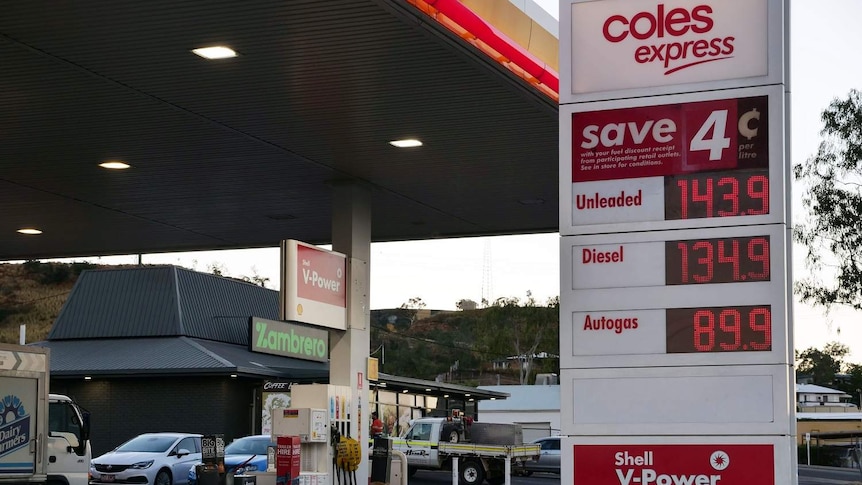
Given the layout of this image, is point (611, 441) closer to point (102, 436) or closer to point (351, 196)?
point (351, 196)

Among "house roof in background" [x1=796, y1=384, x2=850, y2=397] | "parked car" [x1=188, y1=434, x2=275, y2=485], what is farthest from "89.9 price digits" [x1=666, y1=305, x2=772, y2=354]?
"house roof in background" [x1=796, y1=384, x2=850, y2=397]

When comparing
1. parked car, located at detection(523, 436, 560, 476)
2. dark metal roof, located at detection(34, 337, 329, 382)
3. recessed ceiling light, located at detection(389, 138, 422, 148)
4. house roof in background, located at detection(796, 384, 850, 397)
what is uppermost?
recessed ceiling light, located at detection(389, 138, 422, 148)

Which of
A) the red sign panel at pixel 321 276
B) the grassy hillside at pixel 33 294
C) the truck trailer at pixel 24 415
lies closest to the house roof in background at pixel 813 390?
the grassy hillside at pixel 33 294

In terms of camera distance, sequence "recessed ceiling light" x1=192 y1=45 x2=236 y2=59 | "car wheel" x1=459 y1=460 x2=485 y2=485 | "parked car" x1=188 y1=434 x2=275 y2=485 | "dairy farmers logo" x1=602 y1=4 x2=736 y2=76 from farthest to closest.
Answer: "car wheel" x1=459 y1=460 x2=485 y2=485
"parked car" x1=188 y1=434 x2=275 y2=485
"recessed ceiling light" x1=192 y1=45 x2=236 y2=59
"dairy farmers logo" x1=602 y1=4 x2=736 y2=76

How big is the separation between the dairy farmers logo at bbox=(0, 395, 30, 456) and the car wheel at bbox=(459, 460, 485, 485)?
1521 centimetres

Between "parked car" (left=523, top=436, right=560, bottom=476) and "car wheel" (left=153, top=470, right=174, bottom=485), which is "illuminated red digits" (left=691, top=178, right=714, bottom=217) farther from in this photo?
"parked car" (left=523, top=436, right=560, bottom=476)

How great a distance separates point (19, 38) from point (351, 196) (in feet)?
27.8

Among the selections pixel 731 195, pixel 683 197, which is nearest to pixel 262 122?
pixel 683 197

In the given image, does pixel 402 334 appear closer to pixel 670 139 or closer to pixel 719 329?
pixel 670 139

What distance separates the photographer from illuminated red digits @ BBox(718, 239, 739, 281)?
7.80 m

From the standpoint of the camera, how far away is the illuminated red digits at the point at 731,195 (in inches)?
307

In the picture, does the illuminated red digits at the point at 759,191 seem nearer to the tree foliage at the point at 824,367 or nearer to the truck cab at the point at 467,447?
the truck cab at the point at 467,447

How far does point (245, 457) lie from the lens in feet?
91.9

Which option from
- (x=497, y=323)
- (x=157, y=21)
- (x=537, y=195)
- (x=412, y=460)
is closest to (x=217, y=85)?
(x=157, y=21)
